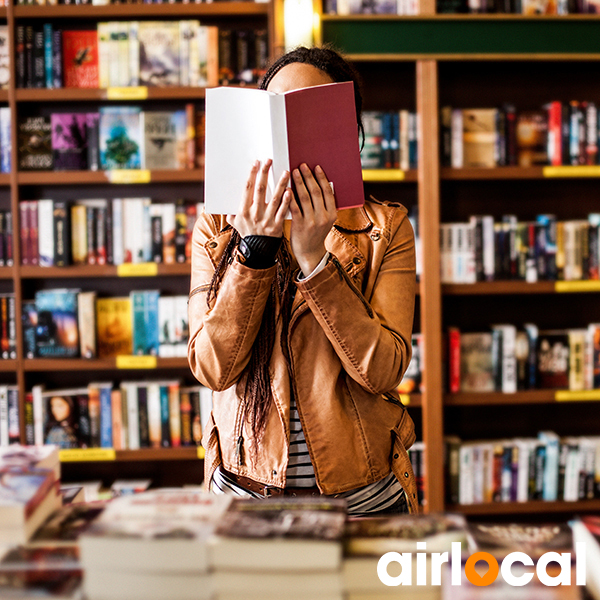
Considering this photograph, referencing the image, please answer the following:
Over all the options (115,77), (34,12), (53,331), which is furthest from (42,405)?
(34,12)

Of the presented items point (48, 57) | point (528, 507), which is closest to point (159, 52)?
point (48, 57)

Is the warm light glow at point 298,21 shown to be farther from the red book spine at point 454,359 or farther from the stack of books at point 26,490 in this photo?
the stack of books at point 26,490

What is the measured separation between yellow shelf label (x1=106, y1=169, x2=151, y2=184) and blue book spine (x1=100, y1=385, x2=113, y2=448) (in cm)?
79

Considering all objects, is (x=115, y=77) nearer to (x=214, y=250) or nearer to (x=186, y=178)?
(x=186, y=178)

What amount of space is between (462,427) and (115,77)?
77.4 inches

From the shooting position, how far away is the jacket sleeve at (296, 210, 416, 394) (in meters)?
0.96

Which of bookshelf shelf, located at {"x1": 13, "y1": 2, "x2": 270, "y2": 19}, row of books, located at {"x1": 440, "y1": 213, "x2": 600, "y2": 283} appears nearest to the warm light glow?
bookshelf shelf, located at {"x1": 13, "y1": 2, "x2": 270, "y2": 19}

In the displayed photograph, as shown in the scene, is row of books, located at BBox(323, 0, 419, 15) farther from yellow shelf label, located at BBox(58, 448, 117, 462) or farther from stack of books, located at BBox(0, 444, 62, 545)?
stack of books, located at BBox(0, 444, 62, 545)

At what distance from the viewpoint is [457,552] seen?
600 mm

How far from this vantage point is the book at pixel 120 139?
228 centimetres

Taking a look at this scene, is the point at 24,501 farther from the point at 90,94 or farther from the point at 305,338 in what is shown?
the point at 90,94

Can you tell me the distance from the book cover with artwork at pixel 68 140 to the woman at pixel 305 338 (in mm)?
1385

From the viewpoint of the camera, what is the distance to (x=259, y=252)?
0.98 metres

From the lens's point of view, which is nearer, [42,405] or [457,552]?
[457,552]
